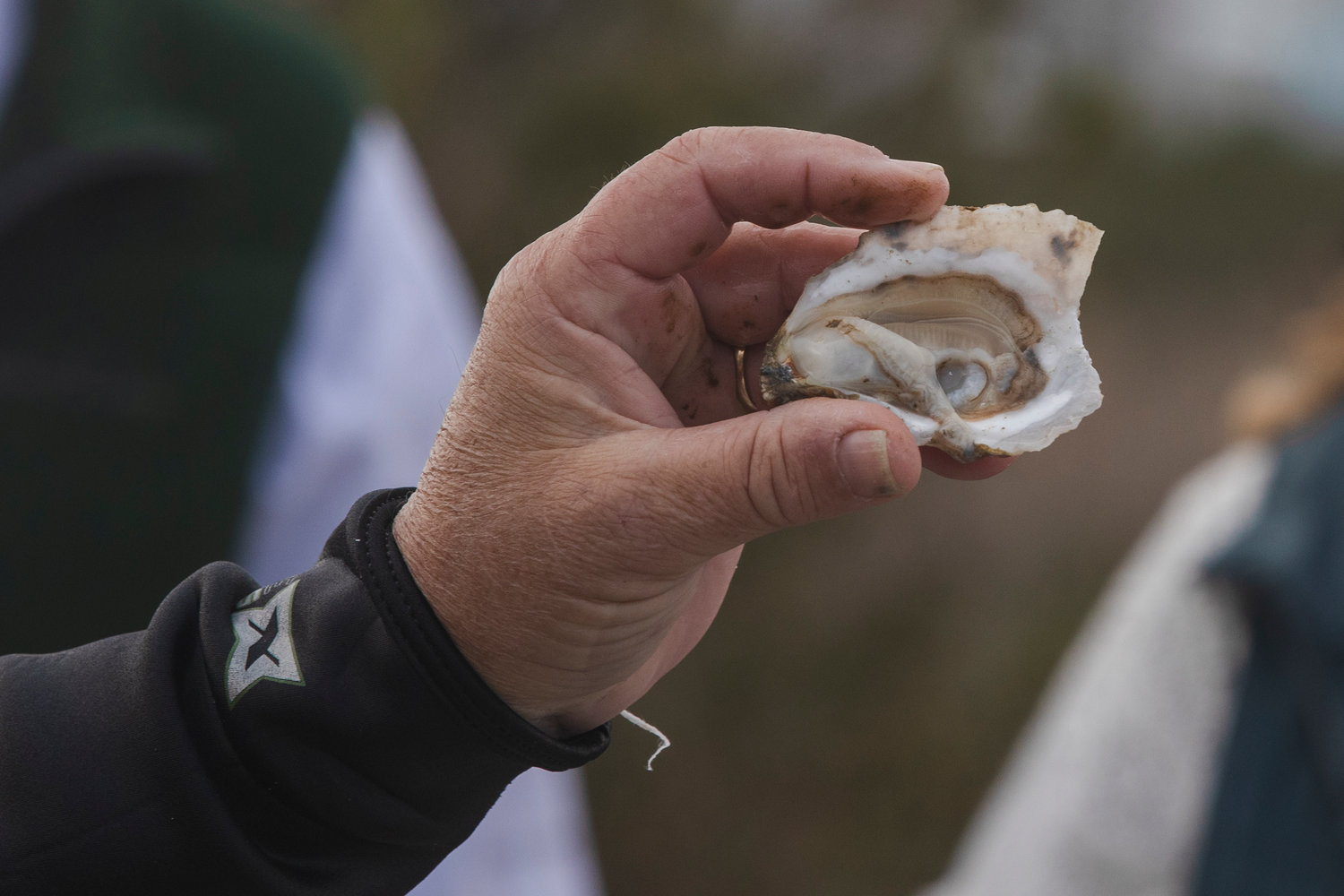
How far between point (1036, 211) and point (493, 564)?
2.25ft

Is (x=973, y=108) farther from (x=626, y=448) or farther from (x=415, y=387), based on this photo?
(x=626, y=448)

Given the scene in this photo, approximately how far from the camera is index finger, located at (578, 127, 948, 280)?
3.07 feet

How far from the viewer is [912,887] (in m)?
4.24

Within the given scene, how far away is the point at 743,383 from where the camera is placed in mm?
1146

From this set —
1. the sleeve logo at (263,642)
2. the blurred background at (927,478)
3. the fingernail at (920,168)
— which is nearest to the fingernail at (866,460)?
the fingernail at (920,168)

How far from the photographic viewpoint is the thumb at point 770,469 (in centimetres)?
87

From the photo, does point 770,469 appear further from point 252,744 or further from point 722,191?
point 252,744

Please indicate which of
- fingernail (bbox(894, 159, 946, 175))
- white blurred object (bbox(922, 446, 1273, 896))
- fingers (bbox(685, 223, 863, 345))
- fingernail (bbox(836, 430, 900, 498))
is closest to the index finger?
fingernail (bbox(894, 159, 946, 175))

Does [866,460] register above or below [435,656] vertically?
above

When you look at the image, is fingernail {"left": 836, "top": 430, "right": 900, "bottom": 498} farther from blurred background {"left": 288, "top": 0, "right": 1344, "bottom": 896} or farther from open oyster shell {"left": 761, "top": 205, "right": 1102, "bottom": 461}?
blurred background {"left": 288, "top": 0, "right": 1344, "bottom": 896}

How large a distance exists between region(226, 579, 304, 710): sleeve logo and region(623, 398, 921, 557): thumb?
33 cm

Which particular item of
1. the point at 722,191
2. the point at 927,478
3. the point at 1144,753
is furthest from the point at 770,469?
the point at 927,478

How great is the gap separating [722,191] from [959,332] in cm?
36

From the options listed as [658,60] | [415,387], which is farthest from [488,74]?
[415,387]
